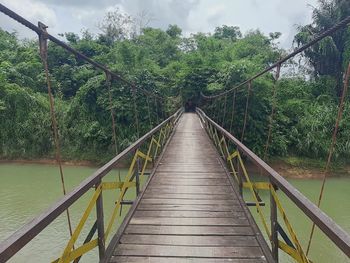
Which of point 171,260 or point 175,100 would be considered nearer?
point 171,260

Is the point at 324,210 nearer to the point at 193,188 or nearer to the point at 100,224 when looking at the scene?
the point at 193,188

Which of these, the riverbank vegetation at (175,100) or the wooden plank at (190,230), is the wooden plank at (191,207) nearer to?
the wooden plank at (190,230)

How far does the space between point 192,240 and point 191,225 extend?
1.00ft

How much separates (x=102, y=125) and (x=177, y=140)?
630 centimetres

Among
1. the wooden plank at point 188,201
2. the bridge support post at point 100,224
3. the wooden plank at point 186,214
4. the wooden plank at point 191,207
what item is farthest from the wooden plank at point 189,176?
the bridge support post at point 100,224

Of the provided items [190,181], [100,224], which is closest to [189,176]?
[190,181]

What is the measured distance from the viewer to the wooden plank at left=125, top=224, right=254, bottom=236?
268 cm

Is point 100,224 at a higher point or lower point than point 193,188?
higher

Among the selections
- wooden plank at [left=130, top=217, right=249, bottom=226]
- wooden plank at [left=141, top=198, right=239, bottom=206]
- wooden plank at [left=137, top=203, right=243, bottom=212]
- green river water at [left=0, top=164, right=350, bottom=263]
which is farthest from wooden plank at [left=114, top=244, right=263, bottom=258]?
green river water at [left=0, top=164, right=350, bottom=263]

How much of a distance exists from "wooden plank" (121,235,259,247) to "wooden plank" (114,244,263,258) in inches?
2.6

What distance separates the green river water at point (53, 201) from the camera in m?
6.52

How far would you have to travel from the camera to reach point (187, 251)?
2381 millimetres

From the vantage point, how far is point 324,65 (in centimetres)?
1692

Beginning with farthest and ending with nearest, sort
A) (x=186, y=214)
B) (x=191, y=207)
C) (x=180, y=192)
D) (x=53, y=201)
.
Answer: (x=53, y=201) < (x=180, y=192) < (x=191, y=207) < (x=186, y=214)
